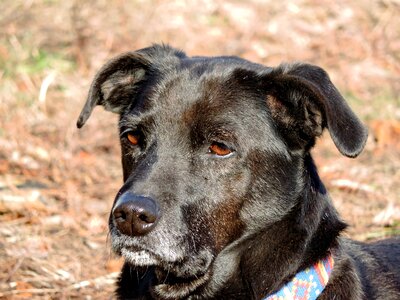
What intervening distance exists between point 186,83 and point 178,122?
296 millimetres

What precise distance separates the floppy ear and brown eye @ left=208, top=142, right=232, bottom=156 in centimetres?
93

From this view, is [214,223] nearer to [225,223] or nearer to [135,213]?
[225,223]

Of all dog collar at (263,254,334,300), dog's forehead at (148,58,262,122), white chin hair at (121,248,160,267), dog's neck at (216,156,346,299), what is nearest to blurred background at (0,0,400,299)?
white chin hair at (121,248,160,267)

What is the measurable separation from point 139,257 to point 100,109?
591 centimetres

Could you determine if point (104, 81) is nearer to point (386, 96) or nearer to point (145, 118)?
point (145, 118)

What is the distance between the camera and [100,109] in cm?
966

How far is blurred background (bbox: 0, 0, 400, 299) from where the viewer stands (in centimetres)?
612

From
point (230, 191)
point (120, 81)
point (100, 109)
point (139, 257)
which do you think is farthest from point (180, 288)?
point (100, 109)

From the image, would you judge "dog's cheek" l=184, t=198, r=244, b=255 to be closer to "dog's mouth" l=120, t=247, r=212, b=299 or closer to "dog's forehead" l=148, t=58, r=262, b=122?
"dog's mouth" l=120, t=247, r=212, b=299

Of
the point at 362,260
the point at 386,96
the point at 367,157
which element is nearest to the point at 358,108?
the point at 386,96

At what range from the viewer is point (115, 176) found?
8.07 m

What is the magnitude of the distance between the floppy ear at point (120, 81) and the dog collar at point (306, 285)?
1663 millimetres

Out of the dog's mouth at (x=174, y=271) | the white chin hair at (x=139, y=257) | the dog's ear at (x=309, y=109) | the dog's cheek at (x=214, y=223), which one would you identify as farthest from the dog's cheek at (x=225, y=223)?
the dog's ear at (x=309, y=109)

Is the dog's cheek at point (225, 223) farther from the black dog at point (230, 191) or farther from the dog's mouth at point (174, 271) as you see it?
the dog's mouth at point (174, 271)
